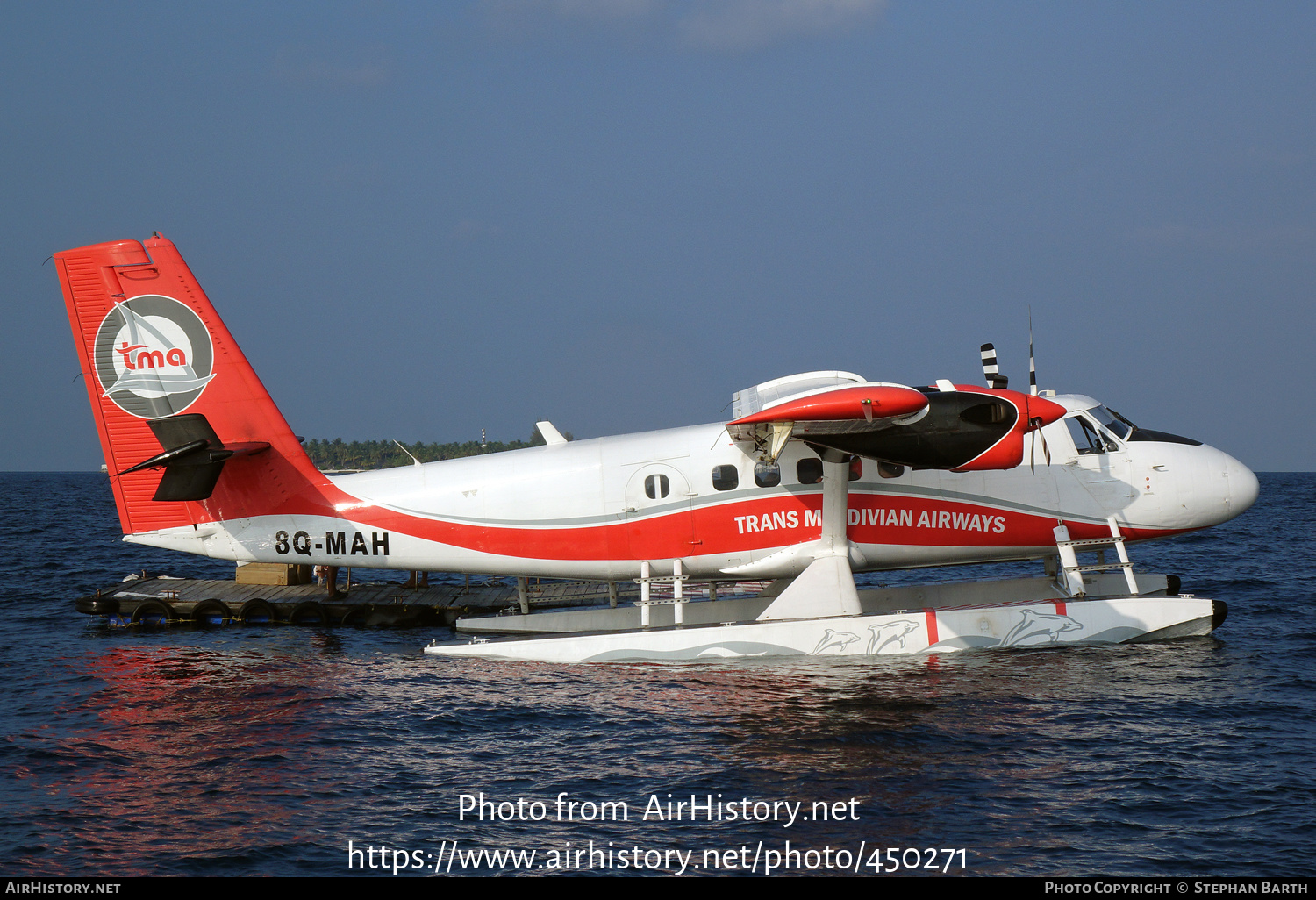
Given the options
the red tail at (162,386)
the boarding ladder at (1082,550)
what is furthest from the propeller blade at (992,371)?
the red tail at (162,386)

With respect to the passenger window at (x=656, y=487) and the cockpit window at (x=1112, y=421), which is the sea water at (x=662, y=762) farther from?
the cockpit window at (x=1112, y=421)

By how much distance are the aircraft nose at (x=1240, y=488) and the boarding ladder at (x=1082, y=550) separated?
2.19 meters

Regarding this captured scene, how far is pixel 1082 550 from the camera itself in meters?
17.3

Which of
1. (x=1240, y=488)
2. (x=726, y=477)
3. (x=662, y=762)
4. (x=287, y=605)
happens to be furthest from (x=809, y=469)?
(x=287, y=605)

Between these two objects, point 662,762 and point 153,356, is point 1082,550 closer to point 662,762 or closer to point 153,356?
point 662,762

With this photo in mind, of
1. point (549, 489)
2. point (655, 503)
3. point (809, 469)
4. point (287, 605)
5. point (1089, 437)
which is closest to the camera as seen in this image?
point (809, 469)

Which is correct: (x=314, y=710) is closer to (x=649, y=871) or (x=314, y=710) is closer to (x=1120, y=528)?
(x=649, y=871)

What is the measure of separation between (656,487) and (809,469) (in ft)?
9.00

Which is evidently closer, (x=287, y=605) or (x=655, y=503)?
(x=655, y=503)

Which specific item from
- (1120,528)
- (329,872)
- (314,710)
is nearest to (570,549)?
(314,710)

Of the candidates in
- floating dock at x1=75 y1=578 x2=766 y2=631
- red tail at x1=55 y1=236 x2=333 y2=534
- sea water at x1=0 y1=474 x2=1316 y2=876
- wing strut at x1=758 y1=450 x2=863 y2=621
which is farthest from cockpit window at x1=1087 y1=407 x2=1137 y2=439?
red tail at x1=55 y1=236 x2=333 y2=534

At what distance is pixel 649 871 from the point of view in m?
8.49
